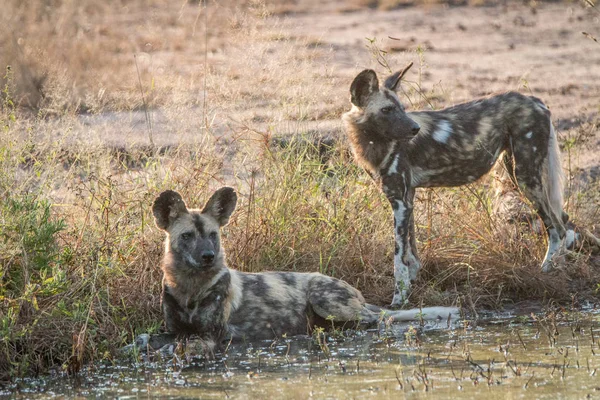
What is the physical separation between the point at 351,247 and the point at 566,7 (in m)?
15.1

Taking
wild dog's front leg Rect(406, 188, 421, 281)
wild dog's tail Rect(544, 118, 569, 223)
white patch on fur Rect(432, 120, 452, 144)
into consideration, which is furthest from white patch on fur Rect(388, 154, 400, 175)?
wild dog's tail Rect(544, 118, 569, 223)

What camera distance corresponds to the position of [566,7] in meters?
20.9

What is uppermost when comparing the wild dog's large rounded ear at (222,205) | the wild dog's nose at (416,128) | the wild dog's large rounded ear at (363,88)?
the wild dog's large rounded ear at (363,88)

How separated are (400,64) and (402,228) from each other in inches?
96.4

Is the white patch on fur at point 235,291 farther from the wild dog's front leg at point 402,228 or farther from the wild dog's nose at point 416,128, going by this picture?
the wild dog's nose at point 416,128

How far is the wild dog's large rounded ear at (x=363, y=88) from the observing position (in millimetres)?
7016

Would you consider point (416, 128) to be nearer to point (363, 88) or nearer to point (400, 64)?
point (363, 88)

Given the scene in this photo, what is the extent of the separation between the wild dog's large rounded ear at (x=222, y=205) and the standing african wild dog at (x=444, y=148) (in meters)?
1.32

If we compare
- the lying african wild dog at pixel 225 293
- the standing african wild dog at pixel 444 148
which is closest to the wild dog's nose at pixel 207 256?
the lying african wild dog at pixel 225 293

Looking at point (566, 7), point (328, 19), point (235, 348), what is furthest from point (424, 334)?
point (566, 7)

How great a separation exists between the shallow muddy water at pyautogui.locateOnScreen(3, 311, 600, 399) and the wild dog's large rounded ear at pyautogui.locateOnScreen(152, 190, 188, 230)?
81 centimetres

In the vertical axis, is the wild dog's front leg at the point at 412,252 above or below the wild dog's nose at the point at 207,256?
below

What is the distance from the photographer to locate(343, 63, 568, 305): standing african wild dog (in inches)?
279

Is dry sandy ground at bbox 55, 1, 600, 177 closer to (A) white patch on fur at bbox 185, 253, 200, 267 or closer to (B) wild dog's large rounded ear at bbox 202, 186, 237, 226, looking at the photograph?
(B) wild dog's large rounded ear at bbox 202, 186, 237, 226
